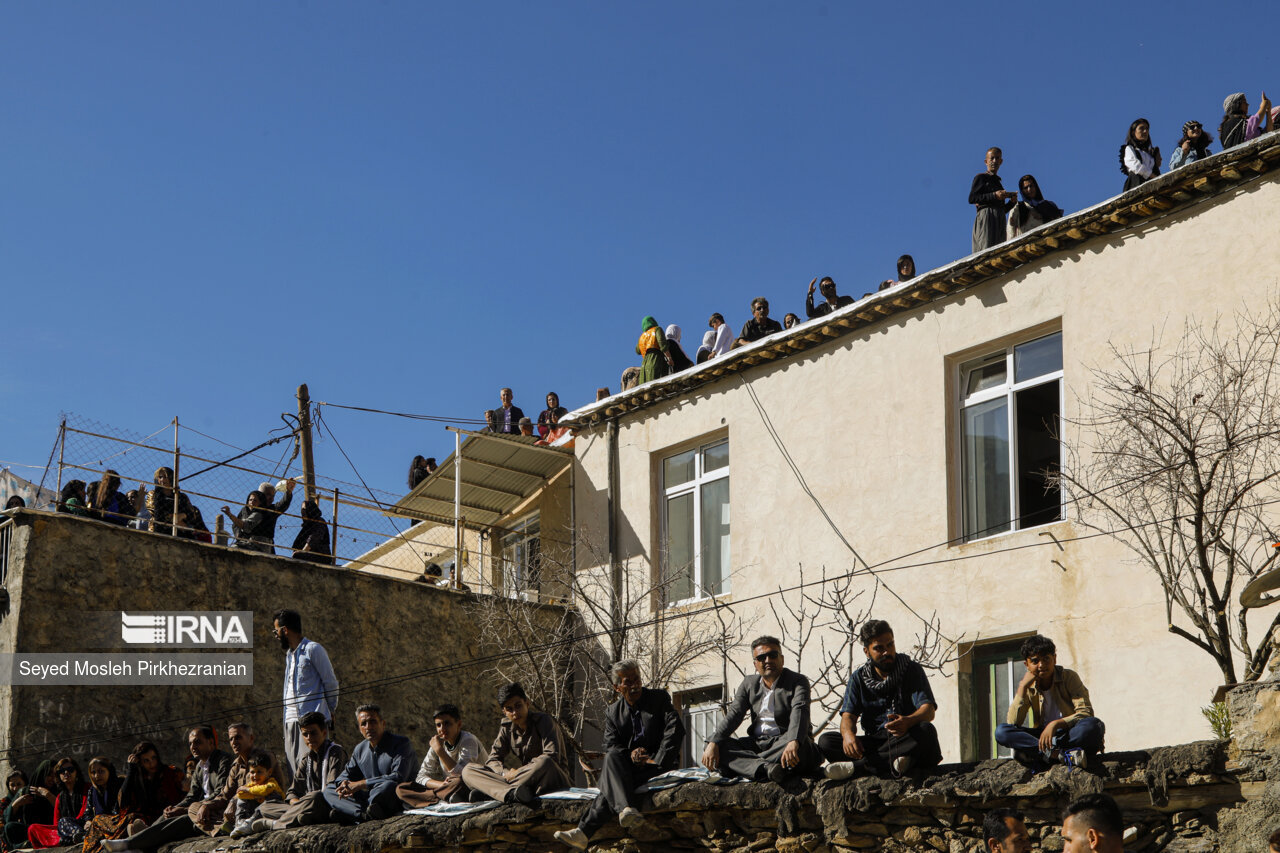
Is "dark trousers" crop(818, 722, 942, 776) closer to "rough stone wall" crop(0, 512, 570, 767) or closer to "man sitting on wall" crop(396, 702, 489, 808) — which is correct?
"man sitting on wall" crop(396, 702, 489, 808)

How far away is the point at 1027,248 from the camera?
1475cm

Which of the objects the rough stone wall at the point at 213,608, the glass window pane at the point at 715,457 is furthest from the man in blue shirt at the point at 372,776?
the glass window pane at the point at 715,457

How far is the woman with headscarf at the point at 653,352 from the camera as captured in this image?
65.8 ft

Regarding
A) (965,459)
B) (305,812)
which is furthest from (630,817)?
(965,459)

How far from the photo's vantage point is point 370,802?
12602 mm

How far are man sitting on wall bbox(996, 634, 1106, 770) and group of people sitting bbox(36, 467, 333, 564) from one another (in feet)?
38.6

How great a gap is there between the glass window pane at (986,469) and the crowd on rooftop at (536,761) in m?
3.07

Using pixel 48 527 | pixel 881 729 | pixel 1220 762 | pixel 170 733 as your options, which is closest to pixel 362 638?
pixel 170 733

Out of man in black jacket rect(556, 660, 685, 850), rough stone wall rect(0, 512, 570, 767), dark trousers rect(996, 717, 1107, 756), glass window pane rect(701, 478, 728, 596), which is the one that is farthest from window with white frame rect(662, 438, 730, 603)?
dark trousers rect(996, 717, 1107, 756)

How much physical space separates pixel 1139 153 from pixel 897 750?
313 inches

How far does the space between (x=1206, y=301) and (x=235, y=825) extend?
10.1 m

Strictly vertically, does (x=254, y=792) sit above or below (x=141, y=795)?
above

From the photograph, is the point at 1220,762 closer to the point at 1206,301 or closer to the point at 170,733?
the point at 1206,301

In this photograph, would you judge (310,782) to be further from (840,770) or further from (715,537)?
(715,537)
